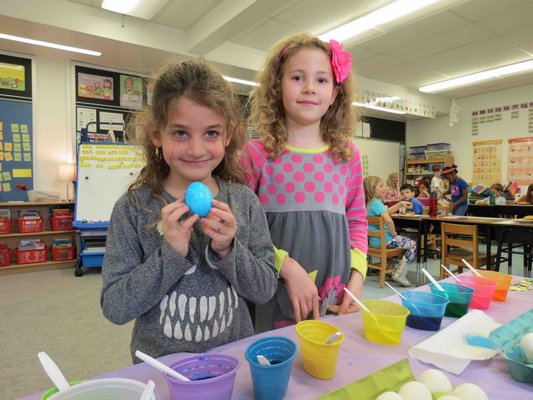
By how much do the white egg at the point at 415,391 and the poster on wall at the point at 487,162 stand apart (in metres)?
8.53

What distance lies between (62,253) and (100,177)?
130 cm

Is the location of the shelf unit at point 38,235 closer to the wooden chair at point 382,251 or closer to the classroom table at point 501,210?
the wooden chair at point 382,251

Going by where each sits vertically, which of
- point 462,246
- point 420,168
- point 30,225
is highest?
point 420,168

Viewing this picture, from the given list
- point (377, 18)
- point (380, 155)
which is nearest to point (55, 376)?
point (377, 18)

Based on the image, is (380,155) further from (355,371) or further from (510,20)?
(355,371)

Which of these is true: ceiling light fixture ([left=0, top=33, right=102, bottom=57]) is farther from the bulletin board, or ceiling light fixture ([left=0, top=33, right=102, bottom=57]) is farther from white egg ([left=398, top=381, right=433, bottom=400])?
white egg ([left=398, top=381, right=433, bottom=400])

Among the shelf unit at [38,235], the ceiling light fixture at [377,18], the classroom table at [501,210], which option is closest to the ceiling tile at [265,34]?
the ceiling light fixture at [377,18]

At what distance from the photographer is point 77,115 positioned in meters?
5.30

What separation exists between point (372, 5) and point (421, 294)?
4048 millimetres

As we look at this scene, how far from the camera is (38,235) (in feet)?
16.1

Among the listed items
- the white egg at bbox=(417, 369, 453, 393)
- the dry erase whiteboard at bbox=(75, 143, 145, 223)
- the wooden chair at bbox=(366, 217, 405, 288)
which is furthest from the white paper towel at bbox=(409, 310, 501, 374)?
the dry erase whiteboard at bbox=(75, 143, 145, 223)

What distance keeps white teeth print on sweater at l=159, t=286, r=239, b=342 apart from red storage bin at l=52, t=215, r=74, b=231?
16.0 ft

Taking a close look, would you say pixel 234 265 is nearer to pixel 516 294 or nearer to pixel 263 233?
pixel 263 233

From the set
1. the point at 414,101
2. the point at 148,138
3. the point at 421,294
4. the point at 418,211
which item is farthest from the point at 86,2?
the point at 414,101
